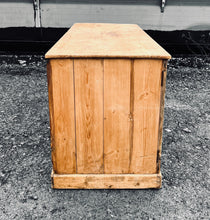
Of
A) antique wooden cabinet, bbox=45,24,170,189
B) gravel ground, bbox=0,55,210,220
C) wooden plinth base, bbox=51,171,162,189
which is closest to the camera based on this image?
antique wooden cabinet, bbox=45,24,170,189

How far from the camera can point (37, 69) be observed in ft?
18.4

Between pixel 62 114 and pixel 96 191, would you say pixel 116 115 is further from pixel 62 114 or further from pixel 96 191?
pixel 96 191

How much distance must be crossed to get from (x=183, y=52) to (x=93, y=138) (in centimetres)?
478

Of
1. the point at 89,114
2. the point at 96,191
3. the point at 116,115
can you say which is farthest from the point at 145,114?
the point at 96,191

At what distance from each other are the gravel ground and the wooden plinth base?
43 mm

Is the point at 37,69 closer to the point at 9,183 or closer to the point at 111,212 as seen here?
the point at 9,183

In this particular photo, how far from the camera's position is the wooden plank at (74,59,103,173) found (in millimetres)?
1916

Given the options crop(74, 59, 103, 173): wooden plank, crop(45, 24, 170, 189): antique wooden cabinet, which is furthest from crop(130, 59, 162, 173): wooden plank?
crop(74, 59, 103, 173): wooden plank

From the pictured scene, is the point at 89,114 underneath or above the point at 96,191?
above

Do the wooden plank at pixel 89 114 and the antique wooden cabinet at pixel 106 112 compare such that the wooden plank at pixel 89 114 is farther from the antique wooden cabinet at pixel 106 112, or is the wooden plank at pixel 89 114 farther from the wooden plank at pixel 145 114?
the wooden plank at pixel 145 114

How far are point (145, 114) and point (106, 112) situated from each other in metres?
0.28

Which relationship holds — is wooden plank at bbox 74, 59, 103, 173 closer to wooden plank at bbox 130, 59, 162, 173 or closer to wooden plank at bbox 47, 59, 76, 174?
wooden plank at bbox 47, 59, 76, 174

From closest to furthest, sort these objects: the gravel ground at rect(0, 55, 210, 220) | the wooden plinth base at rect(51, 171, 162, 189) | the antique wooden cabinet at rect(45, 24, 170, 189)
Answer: the antique wooden cabinet at rect(45, 24, 170, 189)
the gravel ground at rect(0, 55, 210, 220)
the wooden plinth base at rect(51, 171, 162, 189)

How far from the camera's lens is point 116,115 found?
80.5 inches
